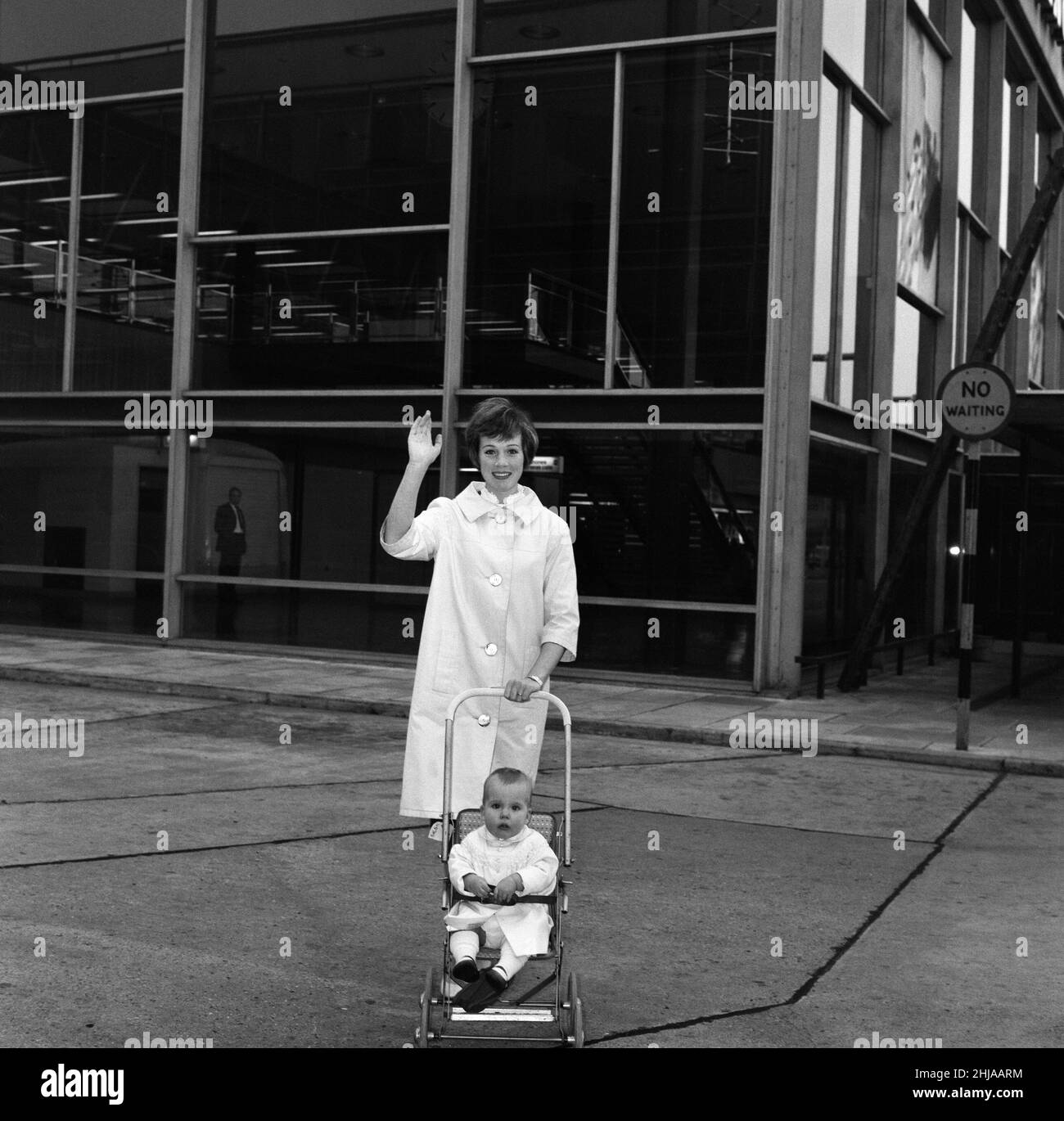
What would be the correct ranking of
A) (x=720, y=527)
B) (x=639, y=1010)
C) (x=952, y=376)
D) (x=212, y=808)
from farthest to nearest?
(x=720, y=527) < (x=952, y=376) < (x=212, y=808) < (x=639, y=1010)

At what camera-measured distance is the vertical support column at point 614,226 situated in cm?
1562

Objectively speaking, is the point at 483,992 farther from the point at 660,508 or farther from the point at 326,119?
the point at 326,119

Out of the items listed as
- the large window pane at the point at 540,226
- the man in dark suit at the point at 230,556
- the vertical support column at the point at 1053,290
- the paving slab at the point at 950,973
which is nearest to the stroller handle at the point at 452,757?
the paving slab at the point at 950,973

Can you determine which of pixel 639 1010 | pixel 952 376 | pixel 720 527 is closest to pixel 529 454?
pixel 639 1010

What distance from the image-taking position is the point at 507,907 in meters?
4.57

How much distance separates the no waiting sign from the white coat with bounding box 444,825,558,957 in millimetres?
7662

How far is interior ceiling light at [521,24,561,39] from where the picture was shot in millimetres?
16125

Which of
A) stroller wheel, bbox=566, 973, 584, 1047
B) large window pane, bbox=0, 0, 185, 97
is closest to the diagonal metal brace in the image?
large window pane, bbox=0, 0, 185, 97

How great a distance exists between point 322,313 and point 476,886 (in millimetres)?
13178

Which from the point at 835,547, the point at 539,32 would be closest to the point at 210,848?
the point at 835,547
